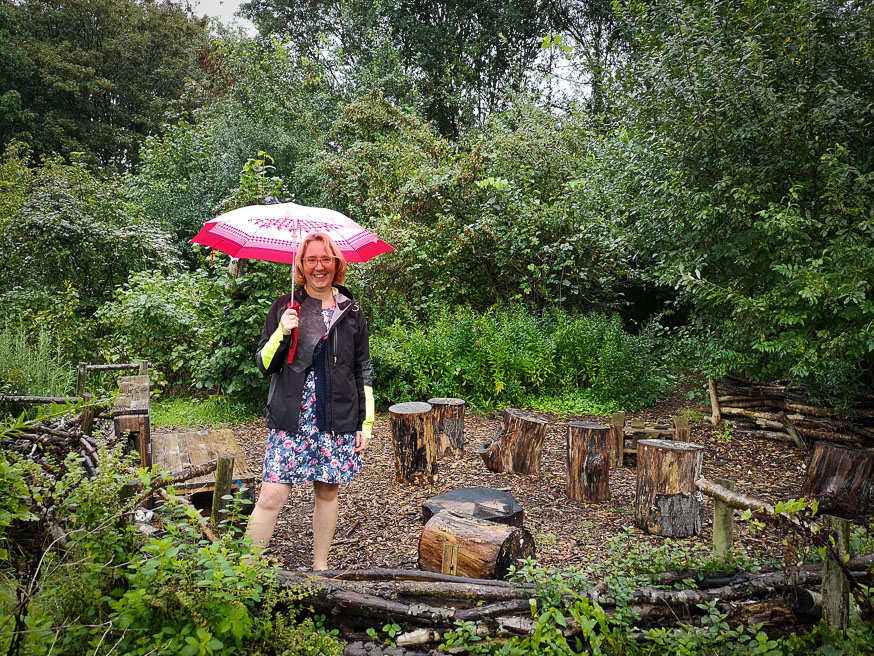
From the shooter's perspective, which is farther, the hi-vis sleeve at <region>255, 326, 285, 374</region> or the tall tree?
the tall tree

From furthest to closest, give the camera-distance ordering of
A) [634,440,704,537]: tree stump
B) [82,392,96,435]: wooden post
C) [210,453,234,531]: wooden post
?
[634,440,704,537]: tree stump → [82,392,96,435]: wooden post → [210,453,234,531]: wooden post

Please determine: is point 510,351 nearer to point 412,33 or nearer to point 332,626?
point 332,626

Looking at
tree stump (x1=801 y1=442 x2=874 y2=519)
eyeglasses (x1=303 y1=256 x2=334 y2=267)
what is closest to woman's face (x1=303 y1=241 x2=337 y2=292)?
eyeglasses (x1=303 y1=256 x2=334 y2=267)

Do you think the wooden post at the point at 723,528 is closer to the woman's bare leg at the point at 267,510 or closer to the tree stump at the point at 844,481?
the tree stump at the point at 844,481

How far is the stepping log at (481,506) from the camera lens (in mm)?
3477

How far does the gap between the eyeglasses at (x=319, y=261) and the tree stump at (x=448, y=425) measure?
9.42ft

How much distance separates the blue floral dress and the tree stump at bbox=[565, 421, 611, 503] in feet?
7.23

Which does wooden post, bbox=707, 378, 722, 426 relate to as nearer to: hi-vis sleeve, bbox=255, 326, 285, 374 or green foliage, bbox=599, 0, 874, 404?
green foliage, bbox=599, 0, 874, 404

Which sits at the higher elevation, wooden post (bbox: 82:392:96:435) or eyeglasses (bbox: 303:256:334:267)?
eyeglasses (bbox: 303:256:334:267)

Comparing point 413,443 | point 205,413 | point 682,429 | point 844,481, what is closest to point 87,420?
point 413,443

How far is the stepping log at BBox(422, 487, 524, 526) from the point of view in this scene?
137 inches

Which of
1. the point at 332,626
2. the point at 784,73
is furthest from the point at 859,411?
the point at 332,626

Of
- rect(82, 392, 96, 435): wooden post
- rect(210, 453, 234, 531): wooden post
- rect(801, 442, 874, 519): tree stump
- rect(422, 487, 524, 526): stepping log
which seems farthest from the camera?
rect(801, 442, 874, 519): tree stump

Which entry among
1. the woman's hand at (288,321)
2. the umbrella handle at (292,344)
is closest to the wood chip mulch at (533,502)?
the umbrella handle at (292,344)
